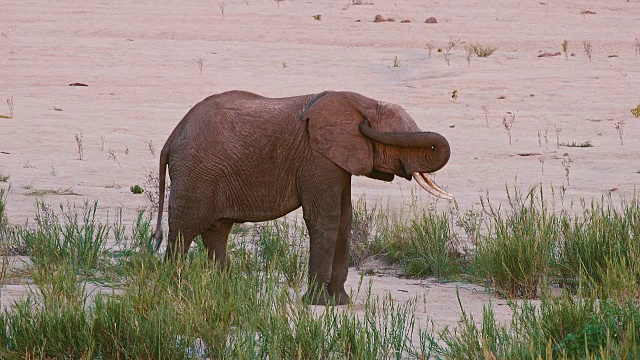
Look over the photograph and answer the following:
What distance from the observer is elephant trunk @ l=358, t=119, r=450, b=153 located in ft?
23.2

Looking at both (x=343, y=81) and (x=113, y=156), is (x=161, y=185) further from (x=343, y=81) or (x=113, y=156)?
(x=343, y=81)

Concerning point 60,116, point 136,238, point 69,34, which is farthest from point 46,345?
point 69,34

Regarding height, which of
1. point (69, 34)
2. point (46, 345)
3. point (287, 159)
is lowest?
point (46, 345)

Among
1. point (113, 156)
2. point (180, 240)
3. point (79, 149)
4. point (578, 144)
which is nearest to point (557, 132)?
point (578, 144)

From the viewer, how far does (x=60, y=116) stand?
51.4 feet

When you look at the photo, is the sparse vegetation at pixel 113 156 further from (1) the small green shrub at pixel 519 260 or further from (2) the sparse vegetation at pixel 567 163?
(1) the small green shrub at pixel 519 260

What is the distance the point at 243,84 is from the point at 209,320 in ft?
41.8

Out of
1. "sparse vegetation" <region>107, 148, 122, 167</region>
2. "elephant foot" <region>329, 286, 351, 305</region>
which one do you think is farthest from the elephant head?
"sparse vegetation" <region>107, 148, 122, 167</region>

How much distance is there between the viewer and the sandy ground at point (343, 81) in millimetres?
12320

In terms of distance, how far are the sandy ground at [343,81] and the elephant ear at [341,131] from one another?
41.1 inches

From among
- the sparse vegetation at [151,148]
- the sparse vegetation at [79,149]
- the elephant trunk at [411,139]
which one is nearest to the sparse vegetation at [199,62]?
the sparse vegetation at [151,148]

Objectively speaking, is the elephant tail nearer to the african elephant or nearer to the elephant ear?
the african elephant

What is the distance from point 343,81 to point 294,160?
1137 cm

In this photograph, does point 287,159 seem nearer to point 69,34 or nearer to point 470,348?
point 470,348
